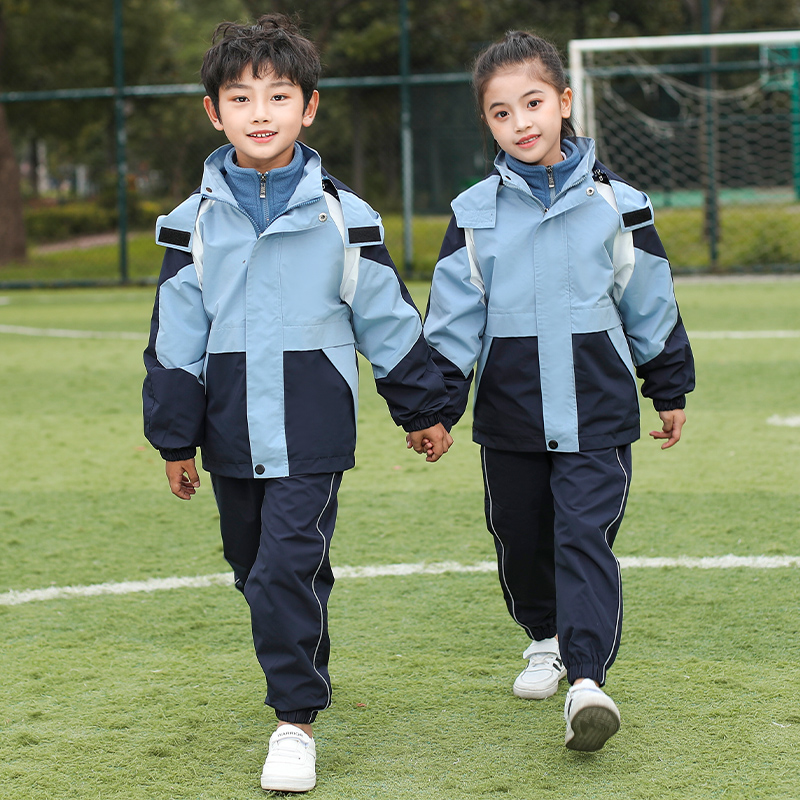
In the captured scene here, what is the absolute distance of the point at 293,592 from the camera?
2562mm

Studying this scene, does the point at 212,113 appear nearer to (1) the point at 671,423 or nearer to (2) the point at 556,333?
(2) the point at 556,333

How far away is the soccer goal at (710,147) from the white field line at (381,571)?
908cm

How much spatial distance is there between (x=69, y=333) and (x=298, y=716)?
794cm

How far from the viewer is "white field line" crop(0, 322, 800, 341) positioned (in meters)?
8.71

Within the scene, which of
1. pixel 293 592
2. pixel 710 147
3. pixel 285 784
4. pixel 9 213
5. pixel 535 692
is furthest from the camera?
pixel 9 213

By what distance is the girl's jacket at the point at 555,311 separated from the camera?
2725mm

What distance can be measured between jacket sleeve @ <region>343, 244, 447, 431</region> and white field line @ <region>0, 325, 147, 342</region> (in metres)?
7.07

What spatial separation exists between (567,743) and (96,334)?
799cm

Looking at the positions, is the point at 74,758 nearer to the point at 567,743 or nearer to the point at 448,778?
the point at 448,778

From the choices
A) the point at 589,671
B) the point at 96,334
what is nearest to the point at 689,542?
the point at 589,671

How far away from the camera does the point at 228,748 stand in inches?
105

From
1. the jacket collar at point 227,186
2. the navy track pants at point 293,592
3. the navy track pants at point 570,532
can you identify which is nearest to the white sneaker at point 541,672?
the navy track pants at point 570,532

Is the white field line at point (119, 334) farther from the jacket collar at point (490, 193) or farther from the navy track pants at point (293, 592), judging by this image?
the navy track pants at point (293, 592)

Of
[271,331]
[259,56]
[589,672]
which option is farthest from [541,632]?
[259,56]
